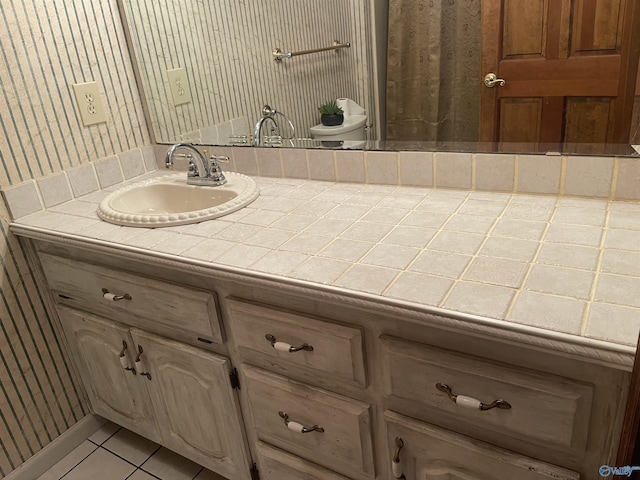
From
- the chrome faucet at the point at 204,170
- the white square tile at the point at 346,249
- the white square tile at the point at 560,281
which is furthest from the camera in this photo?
the chrome faucet at the point at 204,170

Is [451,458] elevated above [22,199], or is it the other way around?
[22,199]

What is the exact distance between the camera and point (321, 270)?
0.93m

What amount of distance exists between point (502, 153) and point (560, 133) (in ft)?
0.44

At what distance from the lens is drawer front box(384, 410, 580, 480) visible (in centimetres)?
80

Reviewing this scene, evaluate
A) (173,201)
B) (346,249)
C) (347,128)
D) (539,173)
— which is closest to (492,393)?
(346,249)

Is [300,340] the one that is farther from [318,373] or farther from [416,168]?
[416,168]

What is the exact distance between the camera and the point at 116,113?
1.65m

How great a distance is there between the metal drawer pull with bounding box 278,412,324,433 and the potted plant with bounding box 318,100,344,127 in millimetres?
806

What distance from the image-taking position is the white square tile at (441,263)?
87cm

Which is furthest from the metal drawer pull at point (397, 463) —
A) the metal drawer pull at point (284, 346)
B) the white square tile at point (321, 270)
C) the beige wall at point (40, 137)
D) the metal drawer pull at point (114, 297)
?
the beige wall at point (40, 137)

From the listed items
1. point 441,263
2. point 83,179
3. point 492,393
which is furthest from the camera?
point 83,179

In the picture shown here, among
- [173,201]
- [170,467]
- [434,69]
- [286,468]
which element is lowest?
[170,467]

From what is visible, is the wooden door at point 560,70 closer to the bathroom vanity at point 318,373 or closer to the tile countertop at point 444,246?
the tile countertop at point 444,246

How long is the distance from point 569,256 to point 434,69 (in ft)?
1.92
